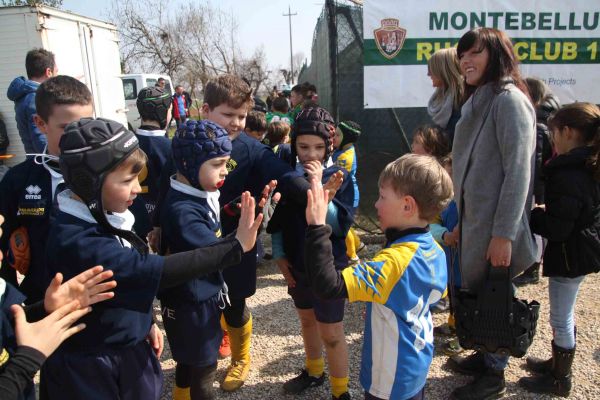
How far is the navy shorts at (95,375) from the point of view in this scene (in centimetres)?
162

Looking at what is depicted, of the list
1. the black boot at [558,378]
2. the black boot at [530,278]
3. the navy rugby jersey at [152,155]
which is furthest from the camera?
the black boot at [530,278]

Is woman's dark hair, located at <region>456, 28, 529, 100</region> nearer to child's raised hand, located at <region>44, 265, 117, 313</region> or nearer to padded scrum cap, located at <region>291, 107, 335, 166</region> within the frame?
padded scrum cap, located at <region>291, 107, 335, 166</region>

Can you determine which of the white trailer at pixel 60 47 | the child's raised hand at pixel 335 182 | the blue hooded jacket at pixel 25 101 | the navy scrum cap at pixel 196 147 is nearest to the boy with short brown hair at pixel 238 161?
the child's raised hand at pixel 335 182

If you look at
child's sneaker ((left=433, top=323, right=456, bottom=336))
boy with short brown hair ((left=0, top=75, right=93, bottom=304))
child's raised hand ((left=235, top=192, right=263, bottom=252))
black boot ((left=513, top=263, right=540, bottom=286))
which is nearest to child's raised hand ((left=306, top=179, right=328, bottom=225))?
child's raised hand ((left=235, top=192, right=263, bottom=252))

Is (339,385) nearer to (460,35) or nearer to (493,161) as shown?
(493,161)

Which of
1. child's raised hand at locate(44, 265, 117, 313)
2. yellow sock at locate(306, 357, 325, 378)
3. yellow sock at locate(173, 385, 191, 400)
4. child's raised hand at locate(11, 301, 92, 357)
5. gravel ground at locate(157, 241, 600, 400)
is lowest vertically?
gravel ground at locate(157, 241, 600, 400)

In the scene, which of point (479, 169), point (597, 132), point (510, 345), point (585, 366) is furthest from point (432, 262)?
point (585, 366)

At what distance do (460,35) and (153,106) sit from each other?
13.0 ft

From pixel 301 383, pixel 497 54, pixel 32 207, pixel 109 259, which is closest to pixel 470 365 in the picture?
pixel 301 383

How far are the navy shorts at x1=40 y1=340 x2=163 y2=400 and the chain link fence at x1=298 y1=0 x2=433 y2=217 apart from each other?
4.77 metres

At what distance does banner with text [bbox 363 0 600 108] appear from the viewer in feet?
18.1

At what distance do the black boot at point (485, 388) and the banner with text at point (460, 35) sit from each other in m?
3.84

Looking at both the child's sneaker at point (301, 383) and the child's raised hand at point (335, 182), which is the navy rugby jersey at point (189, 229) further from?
the child's sneaker at point (301, 383)

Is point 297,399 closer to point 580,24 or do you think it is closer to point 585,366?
point 585,366
